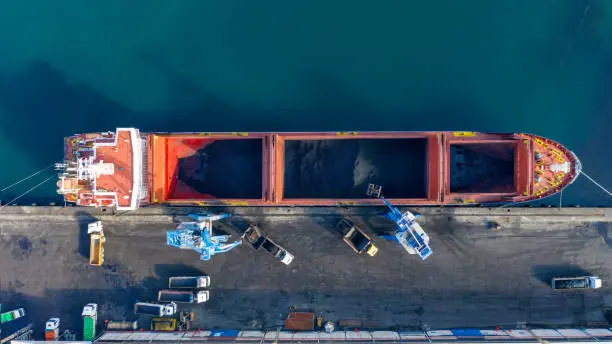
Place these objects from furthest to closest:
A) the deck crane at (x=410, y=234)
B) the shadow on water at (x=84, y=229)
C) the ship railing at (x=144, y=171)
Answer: the shadow on water at (x=84, y=229) < the ship railing at (x=144, y=171) < the deck crane at (x=410, y=234)

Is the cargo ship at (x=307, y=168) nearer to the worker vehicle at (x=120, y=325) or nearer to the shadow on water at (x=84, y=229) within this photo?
the shadow on water at (x=84, y=229)

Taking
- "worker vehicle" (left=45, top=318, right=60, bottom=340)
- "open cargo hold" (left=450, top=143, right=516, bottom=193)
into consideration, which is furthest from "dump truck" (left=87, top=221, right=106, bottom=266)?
"open cargo hold" (left=450, top=143, right=516, bottom=193)

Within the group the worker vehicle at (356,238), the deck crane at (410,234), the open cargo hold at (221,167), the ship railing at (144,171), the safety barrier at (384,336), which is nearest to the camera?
the deck crane at (410,234)

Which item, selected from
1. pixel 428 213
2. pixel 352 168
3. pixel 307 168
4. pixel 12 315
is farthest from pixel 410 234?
pixel 12 315

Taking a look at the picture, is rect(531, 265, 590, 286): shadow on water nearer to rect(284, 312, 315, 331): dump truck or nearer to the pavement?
the pavement

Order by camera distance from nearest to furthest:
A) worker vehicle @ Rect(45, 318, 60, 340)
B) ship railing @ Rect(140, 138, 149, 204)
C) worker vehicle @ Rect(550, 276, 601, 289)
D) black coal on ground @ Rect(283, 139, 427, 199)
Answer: ship railing @ Rect(140, 138, 149, 204) < worker vehicle @ Rect(550, 276, 601, 289) < black coal on ground @ Rect(283, 139, 427, 199) < worker vehicle @ Rect(45, 318, 60, 340)

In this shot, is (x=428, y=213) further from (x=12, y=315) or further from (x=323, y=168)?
(x=12, y=315)

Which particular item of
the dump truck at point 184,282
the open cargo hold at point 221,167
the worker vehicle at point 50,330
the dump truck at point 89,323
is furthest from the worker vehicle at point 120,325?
the open cargo hold at point 221,167
